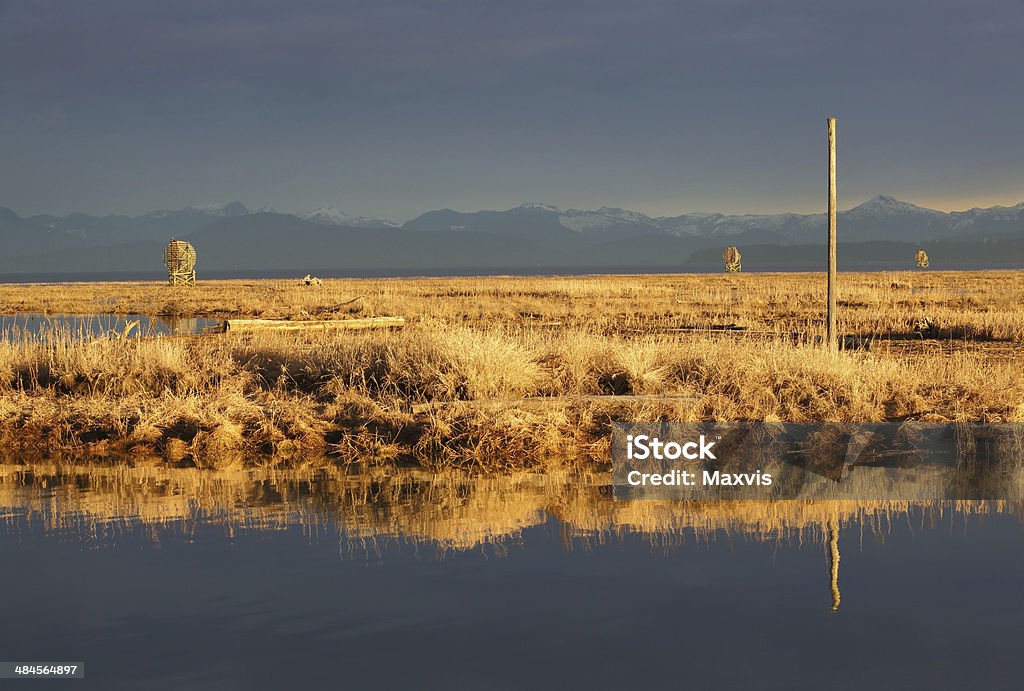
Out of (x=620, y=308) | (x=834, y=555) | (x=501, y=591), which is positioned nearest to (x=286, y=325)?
(x=620, y=308)

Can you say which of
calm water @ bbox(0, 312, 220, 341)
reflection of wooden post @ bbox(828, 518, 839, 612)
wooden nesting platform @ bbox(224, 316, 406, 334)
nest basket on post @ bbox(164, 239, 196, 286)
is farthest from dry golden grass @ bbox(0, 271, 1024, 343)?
nest basket on post @ bbox(164, 239, 196, 286)

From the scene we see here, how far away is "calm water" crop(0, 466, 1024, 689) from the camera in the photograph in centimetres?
567

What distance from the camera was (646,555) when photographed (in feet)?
25.4

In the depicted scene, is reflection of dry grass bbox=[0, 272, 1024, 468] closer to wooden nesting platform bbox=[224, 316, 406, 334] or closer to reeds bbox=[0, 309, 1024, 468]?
reeds bbox=[0, 309, 1024, 468]

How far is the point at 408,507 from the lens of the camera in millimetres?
9422

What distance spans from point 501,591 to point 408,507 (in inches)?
102

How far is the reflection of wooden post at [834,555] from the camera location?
685cm

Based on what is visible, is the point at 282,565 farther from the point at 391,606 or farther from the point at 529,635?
the point at 529,635

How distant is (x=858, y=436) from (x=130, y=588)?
8.13 metres

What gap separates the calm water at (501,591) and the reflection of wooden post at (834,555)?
0.15ft

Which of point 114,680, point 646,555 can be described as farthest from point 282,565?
point 646,555

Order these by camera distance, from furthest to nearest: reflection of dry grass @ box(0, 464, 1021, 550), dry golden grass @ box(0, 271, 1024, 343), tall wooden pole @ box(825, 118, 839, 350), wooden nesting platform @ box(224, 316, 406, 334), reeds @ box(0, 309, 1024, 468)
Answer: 1. wooden nesting platform @ box(224, 316, 406, 334)
2. dry golden grass @ box(0, 271, 1024, 343)
3. tall wooden pole @ box(825, 118, 839, 350)
4. reeds @ box(0, 309, 1024, 468)
5. reflection of dry grass @ box(0, 464, 1021, 550)

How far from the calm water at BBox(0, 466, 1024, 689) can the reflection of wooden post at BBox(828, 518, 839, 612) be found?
1.8 inches

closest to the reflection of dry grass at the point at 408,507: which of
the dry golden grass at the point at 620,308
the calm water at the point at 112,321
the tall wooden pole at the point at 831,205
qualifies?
the tall wooden pole at the point at 831,205
